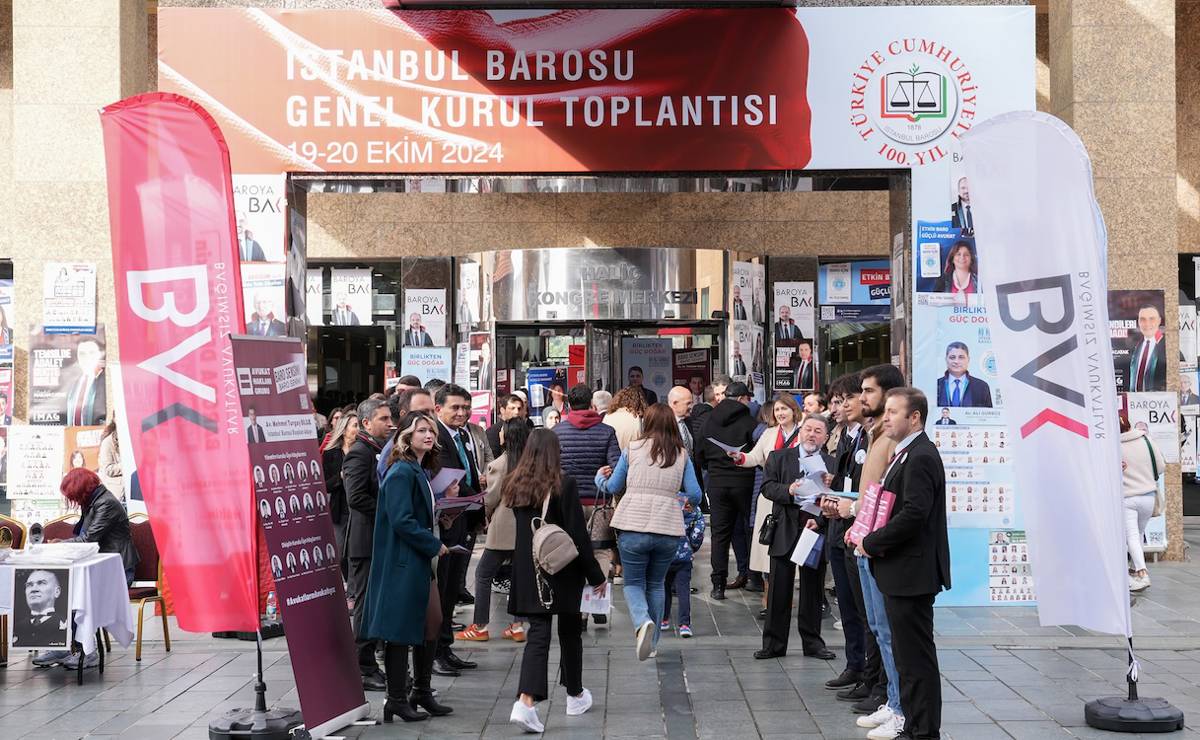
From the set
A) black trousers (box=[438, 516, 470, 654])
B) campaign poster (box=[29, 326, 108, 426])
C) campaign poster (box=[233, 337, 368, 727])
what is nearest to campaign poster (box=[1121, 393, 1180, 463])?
black trousers (box=[438, 516, 470, 654])

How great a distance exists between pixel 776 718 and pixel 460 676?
6.84 ft

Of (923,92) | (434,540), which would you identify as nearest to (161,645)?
(434,540)

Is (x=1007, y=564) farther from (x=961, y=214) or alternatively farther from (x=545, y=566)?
(x=545, y=566)

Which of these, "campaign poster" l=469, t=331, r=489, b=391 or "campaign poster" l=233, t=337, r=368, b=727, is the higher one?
"campaign poster" l=469, t=331, r=489, b=391

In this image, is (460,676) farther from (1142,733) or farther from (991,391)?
(991,391)

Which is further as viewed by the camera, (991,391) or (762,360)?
(762,360)

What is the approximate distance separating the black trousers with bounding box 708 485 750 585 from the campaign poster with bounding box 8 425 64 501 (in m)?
5.61

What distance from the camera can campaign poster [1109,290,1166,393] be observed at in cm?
1136

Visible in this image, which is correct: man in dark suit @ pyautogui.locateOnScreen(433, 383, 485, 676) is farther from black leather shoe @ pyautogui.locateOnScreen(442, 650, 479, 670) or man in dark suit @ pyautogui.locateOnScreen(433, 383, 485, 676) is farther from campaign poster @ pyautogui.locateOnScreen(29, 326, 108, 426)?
campaign poster @ pyautogui.locateOnScreen(29, 326, 108, 426)

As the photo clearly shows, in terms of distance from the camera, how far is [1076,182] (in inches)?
252

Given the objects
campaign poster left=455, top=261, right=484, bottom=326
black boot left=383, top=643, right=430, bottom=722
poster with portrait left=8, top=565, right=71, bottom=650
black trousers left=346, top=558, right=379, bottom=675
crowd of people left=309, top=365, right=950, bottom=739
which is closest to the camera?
crowd of people left=309, top=365, right=950, bottom=739

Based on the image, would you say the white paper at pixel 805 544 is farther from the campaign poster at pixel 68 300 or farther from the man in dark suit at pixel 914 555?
the campaign poster at pixel 68 300

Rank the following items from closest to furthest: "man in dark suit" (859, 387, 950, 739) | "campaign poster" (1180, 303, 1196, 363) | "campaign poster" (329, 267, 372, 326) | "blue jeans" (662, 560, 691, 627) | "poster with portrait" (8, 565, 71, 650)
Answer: "man in dark suit" (859, 387, 950, 739)
"poster with portrait" (8, 565, 71, 650)
"blue jeans" (662, 560, 691, 627)
"campaign poster" (329, 267, 372, 326)
"campaign poster" (1180, 303, 1196, 363)

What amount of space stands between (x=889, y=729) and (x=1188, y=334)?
1084 cm
